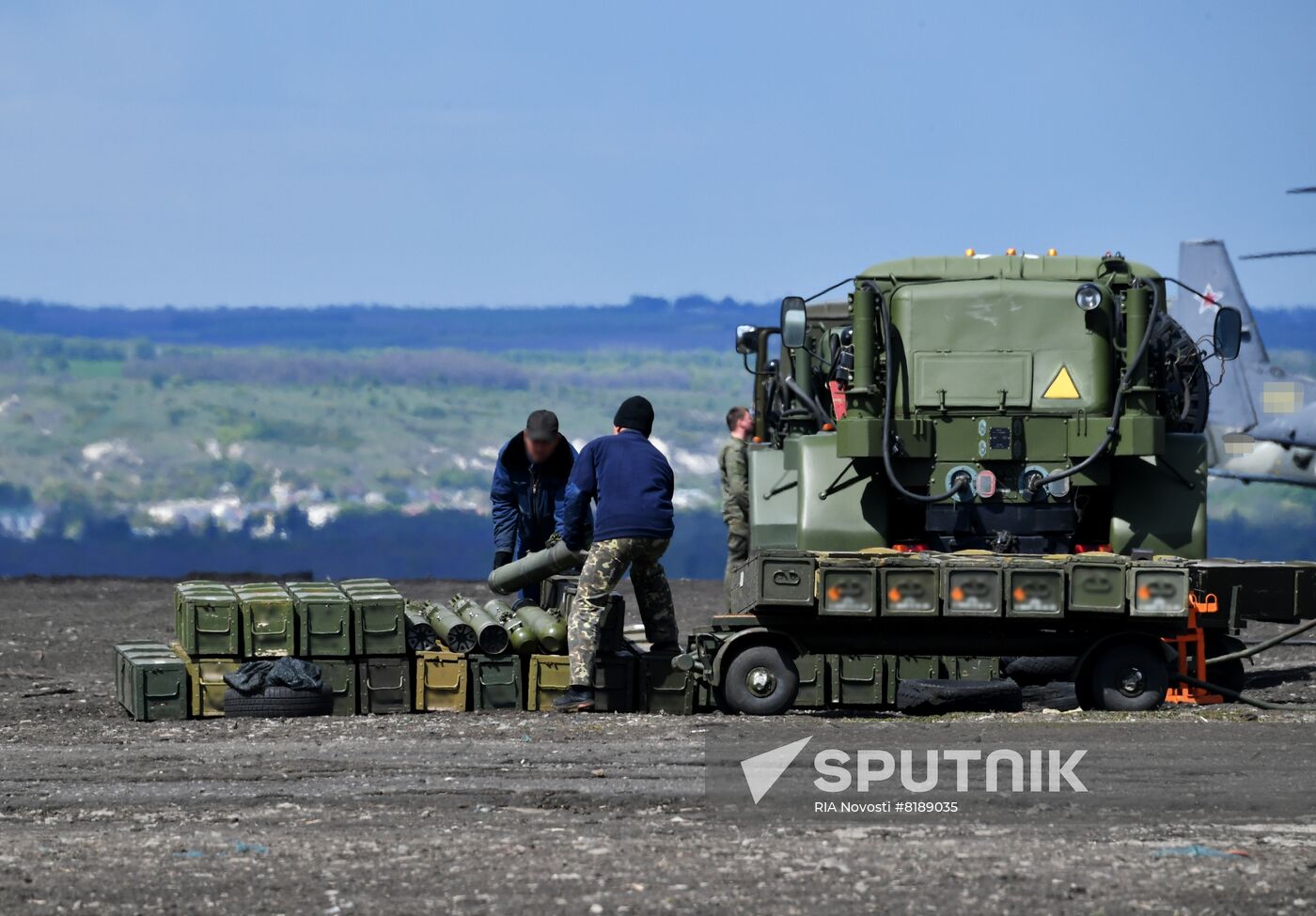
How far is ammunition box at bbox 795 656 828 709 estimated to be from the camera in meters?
12.6

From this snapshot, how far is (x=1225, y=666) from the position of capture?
45.6ft

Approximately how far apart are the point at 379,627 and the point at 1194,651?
5.47 meters

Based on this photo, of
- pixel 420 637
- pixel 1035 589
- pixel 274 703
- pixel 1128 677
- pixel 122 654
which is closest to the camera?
pixel 1035 589

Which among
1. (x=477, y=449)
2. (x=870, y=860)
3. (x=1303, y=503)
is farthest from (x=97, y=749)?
(x=1303, y=503)

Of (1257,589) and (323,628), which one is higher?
(1257,589)

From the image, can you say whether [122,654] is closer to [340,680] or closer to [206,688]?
[206,688]

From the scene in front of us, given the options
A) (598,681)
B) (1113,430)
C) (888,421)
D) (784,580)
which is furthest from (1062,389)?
(598,681)

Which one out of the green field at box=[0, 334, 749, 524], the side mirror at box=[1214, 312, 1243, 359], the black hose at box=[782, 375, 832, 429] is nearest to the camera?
the side mirror at box=[1214, 312, 1243, 359]

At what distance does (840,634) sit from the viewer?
41.4ft

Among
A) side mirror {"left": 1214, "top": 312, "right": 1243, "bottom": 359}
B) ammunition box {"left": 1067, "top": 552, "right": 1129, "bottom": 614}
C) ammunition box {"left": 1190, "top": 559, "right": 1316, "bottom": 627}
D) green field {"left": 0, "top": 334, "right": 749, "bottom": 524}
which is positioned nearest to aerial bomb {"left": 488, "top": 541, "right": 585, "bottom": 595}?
ammunition box {"left": 1067, "top": 552, "right": 1129, "bottom": 614}

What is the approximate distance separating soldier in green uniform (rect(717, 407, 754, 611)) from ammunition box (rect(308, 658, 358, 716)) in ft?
18.3

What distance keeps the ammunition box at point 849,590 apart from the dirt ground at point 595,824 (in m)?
0.72

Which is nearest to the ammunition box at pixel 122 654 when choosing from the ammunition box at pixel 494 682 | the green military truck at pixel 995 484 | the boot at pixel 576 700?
the ammunition box at pixel 494 682

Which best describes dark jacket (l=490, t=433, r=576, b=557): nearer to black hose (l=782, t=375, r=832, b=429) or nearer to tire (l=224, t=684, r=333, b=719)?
black hose (l=782, t=375, r=832, b=429)
